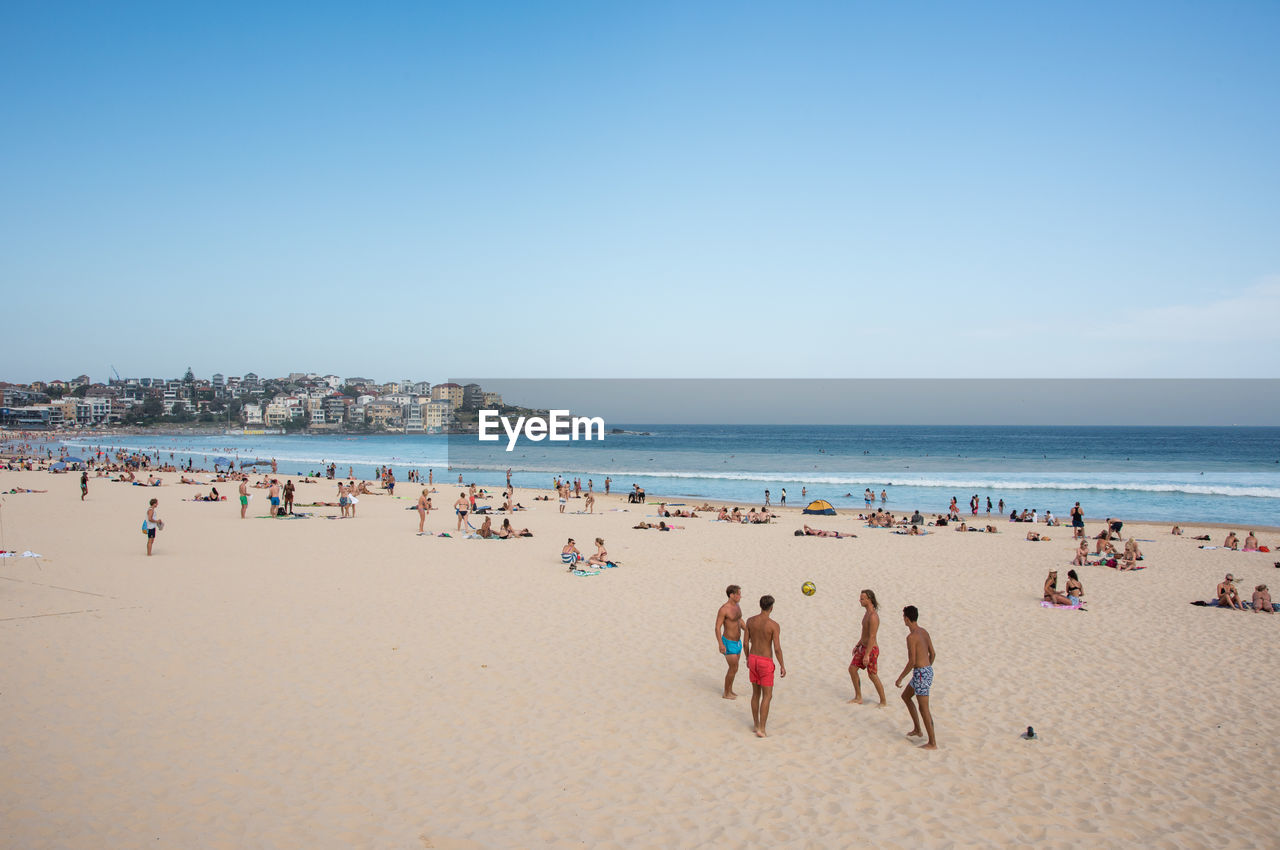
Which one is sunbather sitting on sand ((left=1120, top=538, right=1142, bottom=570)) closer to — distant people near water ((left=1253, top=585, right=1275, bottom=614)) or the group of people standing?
distant people near water ((left=1253, top=585, right=1275, bottom=614))

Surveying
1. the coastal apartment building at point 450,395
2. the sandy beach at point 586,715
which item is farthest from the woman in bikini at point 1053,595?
the coastal apartment building at point 450,395

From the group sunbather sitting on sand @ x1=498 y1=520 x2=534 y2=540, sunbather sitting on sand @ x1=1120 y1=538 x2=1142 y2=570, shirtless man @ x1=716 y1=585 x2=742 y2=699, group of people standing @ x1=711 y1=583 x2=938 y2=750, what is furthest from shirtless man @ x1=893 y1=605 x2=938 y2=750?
sunbather sitting on sand @ x1=498 y1=520 x2=534 y2=540

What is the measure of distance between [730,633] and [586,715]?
1.79 metres

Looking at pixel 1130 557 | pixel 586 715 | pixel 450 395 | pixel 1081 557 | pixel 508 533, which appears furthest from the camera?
pixel 450 395

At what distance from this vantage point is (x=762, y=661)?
23.3ft

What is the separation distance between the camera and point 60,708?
734 cm

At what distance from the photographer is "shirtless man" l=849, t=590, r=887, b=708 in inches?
301

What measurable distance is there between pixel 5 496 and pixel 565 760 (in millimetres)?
33593

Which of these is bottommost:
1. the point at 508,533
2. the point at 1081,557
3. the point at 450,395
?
the point at 508,533

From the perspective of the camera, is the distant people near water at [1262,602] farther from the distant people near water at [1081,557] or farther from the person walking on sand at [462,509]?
the person walking on sand at [462,509]

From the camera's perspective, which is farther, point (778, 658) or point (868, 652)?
point (868, 652)

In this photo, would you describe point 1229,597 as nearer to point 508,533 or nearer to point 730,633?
point 730,633

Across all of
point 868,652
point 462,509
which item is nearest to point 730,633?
point 868,652

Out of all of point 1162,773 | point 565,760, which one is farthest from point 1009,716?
point 565,760
